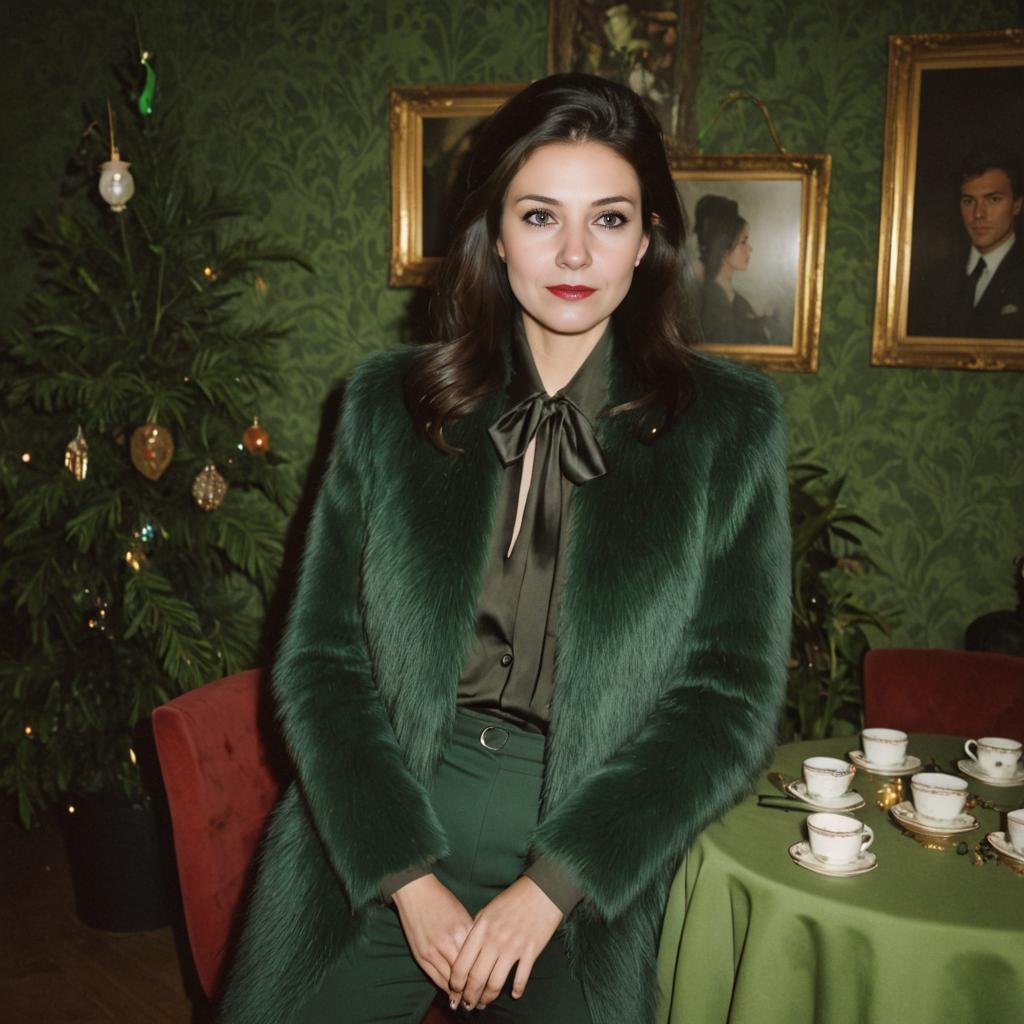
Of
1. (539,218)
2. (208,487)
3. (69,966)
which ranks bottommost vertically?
(69,966)

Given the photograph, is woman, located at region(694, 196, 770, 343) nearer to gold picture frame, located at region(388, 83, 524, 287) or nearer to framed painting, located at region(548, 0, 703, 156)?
framed painting, located at region(548, 0, 703, 156)

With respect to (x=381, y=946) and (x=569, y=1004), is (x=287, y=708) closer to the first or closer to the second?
(x=381, y=946)

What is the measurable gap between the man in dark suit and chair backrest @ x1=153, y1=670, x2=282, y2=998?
96.5 inches

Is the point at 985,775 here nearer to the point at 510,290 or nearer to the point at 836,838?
the point at 836,838

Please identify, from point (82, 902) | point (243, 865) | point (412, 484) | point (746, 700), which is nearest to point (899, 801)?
point (746, 700)

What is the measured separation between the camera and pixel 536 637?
1.50m

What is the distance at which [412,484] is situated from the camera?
158 cm

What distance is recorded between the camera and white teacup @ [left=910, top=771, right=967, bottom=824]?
1554 millimetres

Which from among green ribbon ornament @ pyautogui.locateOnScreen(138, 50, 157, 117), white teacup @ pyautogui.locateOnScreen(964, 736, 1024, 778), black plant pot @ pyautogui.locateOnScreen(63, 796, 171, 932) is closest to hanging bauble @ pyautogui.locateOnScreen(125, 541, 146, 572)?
black plant pot @ pyautogui.locateOnScreen(63, 796, 171, 932)

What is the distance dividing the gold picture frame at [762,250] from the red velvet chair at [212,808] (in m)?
1.99

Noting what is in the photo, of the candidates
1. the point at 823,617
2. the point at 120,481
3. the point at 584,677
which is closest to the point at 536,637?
the point at 584,677

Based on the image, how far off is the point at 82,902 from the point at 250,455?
4.54ft

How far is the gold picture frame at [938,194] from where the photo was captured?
9.62 feet

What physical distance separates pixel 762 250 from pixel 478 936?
8.07 feet
